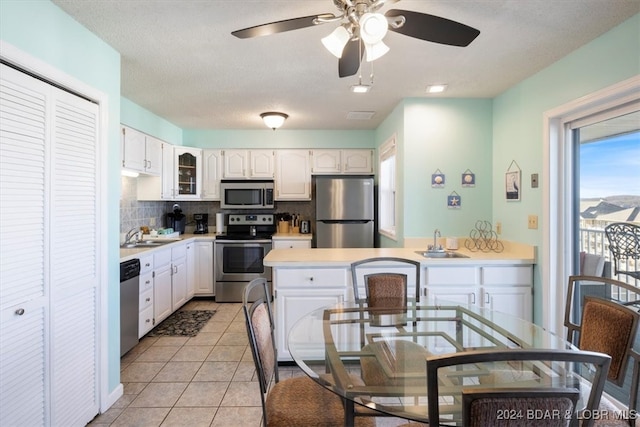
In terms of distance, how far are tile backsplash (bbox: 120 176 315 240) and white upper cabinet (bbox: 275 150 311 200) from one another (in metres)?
0.37

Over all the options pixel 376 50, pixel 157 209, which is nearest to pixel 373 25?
pixel 376 50

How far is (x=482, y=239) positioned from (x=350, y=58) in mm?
2468

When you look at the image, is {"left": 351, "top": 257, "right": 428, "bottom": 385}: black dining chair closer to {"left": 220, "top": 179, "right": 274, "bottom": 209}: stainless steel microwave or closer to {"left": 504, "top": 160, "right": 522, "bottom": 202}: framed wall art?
{"left": 504, "top": 160, "right": 522, "bottom": 202}: framed wall art

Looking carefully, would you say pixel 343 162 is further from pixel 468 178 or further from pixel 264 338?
pixel 264 338

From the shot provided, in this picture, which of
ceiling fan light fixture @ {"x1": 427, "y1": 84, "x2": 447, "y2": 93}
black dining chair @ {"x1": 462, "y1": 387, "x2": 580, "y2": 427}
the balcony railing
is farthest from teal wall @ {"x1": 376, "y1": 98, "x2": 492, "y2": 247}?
black dining chair @ {"x1": 462, "y1": 387, "x2": 580, "y2": 427}

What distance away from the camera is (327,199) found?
4.48 m

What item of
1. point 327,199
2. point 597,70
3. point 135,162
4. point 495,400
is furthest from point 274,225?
point 495,400

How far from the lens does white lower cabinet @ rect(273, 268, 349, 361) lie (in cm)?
264

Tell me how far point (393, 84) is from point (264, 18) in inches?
56.9

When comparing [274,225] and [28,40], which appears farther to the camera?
[274,225]

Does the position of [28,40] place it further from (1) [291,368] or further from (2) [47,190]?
(1) [291,368]

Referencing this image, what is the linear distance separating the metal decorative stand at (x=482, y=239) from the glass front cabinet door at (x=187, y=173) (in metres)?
3.61

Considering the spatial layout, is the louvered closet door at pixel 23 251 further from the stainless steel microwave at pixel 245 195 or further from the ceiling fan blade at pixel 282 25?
the stainless steel microwave at pixel 245 195

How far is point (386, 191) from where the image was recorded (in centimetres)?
448
